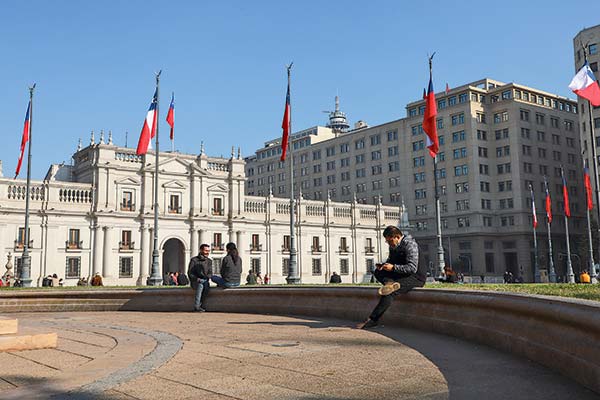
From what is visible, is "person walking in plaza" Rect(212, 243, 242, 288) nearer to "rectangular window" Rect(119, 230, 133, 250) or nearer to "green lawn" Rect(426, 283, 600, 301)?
"green lawn" Rect(426, 283, 600, 301)

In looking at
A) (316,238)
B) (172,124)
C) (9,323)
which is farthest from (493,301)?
(316,238)

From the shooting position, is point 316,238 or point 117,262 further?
point 316,238

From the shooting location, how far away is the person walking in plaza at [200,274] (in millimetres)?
13359

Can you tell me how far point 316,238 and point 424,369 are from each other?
58.2 meters

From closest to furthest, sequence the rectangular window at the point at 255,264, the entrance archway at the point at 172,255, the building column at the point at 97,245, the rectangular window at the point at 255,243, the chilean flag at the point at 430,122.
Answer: the chilean flag at the point at 430,122 → the building column at the point at 97,245 → the entrance archway at the point at 172,255 → the rectangular window at the point at 255,264 → the rectangular window at the point at 255,243

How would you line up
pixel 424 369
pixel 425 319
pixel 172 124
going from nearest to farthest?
1. pixel 424 369
2. pixel 425 319
3. pixel 172 124

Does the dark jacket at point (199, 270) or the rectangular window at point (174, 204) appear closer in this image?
the dark jacket at point (199, 270)

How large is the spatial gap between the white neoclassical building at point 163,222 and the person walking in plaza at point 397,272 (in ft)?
144

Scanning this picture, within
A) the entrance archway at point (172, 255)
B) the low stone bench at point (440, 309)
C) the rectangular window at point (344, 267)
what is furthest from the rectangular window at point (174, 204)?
the low stone bench at point (440, 309)

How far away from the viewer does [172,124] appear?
111 ft

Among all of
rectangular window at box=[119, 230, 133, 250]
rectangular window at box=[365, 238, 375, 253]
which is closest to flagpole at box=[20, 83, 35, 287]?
rectangular window at box=[119, 230, 133, 250]

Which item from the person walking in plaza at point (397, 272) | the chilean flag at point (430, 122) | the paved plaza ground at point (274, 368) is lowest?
the paved plaza ground at point (274, 368)

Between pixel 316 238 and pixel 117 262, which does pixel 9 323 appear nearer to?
pixel 117 262

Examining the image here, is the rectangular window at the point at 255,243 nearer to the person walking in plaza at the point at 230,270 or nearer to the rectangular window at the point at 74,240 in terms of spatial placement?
the rectangular window at the point at 74,240
